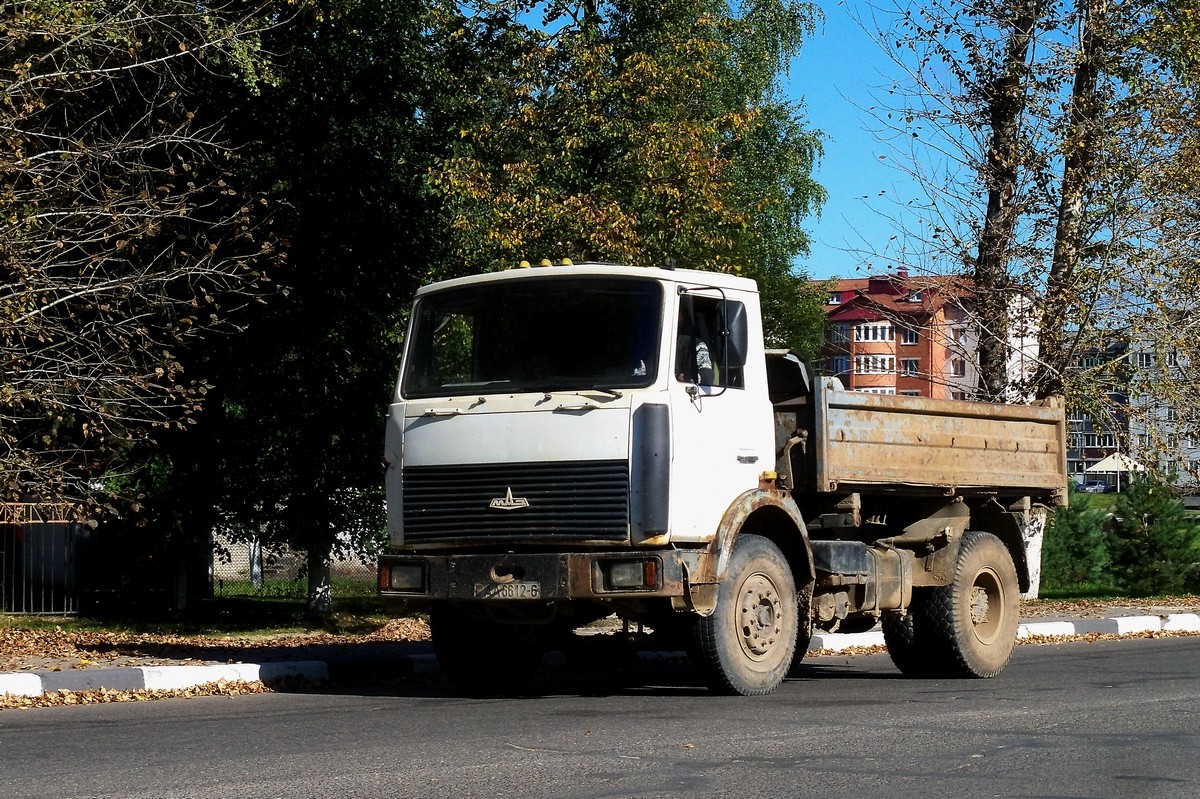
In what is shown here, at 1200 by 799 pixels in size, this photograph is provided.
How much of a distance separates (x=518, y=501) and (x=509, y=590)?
0.57 meters

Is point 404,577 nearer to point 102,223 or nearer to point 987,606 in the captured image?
point 987,606

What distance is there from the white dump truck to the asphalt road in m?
0.57

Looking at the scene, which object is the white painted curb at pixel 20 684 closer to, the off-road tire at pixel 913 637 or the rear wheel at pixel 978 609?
the off-road tire at pixel 913 637

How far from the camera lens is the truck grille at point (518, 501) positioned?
9.79 metres

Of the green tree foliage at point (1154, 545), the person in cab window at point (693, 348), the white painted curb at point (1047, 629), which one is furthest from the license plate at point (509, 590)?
the green tree foliage at point (1154, 545)

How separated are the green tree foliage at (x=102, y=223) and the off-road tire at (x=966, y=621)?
6.92m

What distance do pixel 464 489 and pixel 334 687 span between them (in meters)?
2.64

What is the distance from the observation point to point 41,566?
20859 mm

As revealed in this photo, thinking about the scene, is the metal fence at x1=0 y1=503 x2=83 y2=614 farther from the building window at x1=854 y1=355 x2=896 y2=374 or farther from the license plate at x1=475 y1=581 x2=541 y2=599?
the license plate at x1=475 y1=581 x2=541 y2=599

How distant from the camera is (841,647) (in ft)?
52.1

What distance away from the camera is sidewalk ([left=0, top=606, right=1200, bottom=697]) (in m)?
11.1

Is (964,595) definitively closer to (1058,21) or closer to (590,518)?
(590,518)

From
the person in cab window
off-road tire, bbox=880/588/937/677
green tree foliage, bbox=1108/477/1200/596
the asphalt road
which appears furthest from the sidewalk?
green tree foliage, bbox=1108/477/1200/596

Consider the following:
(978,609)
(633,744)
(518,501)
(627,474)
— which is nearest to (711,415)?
(627,474)
